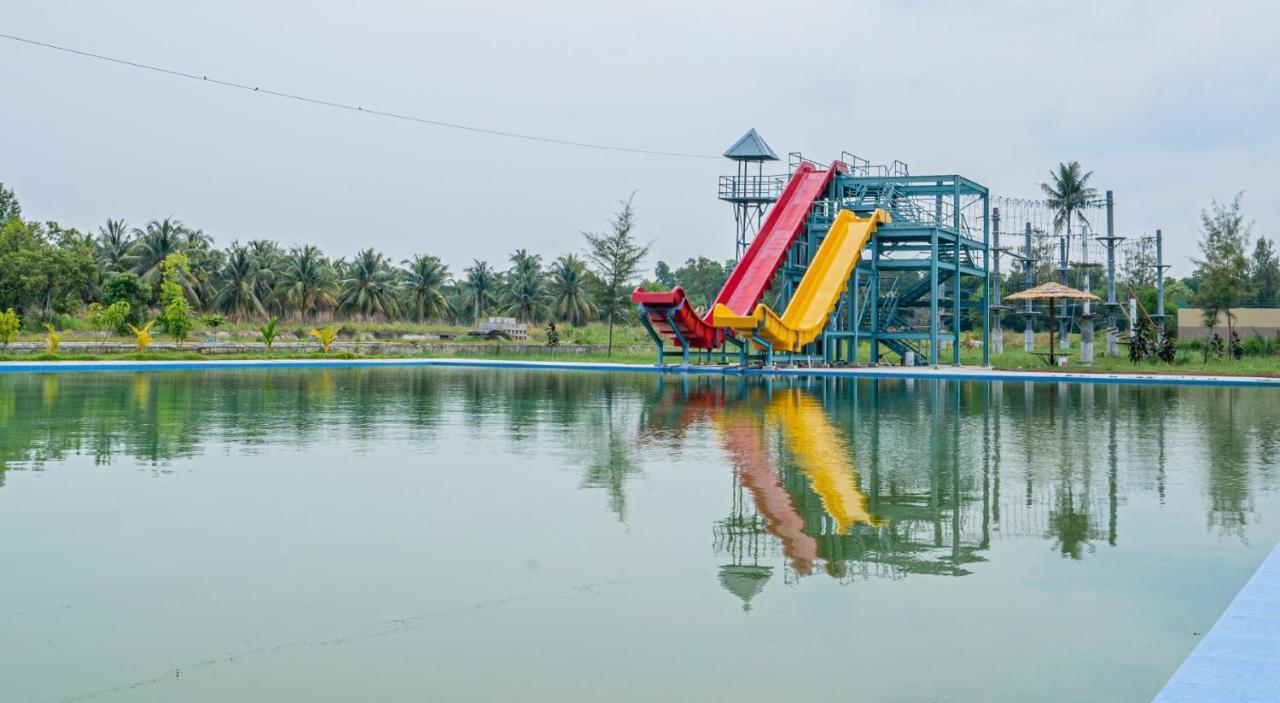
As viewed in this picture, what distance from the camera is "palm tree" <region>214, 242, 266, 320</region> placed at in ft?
189

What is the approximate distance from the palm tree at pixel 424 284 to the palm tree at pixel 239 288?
9.18 meters

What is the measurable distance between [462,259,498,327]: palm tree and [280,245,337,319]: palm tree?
29.1ft

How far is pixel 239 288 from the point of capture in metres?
57.6

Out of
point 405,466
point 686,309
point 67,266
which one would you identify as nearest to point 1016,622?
point 405,466

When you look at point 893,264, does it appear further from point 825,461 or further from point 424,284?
point 424,284

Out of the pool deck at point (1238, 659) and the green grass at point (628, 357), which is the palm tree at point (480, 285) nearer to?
the green grass at point (628, 357)

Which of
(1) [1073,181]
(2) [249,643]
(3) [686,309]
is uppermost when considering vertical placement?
(1) [1073,181]

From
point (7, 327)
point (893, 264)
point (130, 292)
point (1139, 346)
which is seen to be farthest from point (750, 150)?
point (130, 292)

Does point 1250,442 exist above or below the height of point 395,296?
Result: below

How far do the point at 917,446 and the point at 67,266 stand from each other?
153 ft

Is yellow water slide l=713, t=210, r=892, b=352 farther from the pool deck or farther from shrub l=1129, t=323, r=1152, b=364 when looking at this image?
the pool deck

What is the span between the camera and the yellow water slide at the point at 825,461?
8586 mm

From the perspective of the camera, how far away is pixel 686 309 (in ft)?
97.3

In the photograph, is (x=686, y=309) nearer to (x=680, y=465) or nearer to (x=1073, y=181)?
(x=680, y=465)
